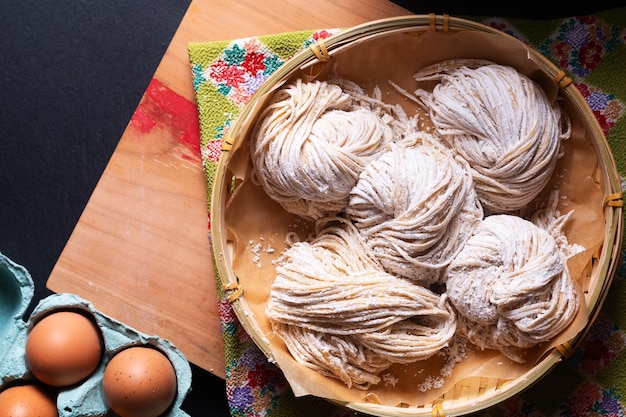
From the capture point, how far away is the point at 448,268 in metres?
1.15

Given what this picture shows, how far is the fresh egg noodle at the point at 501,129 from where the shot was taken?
3.67 feet

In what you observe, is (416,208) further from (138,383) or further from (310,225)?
(138,383)

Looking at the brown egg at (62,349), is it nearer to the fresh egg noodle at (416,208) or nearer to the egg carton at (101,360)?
the egg carton at (101,360)

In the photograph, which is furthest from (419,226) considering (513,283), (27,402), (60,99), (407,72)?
(60,99)

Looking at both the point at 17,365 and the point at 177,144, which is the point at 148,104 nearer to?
the point at 177,144

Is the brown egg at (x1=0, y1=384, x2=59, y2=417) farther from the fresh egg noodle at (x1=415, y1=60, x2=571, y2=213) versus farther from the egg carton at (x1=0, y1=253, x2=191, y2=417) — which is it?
the fresh egg noodle at (x1=415, y1=60, x2=571, y2=213)

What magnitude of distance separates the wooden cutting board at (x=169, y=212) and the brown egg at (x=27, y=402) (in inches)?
7.0

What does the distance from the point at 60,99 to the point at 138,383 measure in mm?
743

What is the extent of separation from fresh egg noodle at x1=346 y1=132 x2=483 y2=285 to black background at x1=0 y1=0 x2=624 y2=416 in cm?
66

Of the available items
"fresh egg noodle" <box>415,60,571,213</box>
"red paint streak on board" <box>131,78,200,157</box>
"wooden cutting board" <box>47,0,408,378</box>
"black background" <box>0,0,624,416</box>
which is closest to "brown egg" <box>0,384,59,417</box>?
"wooden cutting board" <box>47,0,408,378</box>

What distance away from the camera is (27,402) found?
Answer: 3.86 feet

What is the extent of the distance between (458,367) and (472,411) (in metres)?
0.10

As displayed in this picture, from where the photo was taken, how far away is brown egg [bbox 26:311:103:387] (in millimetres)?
1142

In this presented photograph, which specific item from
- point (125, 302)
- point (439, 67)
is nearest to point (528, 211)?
point (439, 67)
